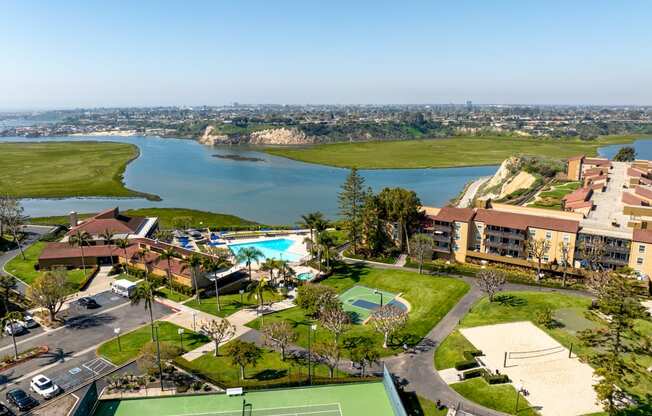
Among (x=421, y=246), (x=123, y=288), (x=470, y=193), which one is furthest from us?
(x=470, y=193)

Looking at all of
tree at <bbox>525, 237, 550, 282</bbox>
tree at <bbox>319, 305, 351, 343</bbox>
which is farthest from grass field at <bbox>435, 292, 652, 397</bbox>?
tree at <bbox>319, 305, 351, 343</bbox>

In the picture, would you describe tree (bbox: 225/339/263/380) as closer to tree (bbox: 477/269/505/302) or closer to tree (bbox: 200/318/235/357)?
tree (bbox: 200/318/235/357)

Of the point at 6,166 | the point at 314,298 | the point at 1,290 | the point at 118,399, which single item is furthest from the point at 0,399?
the point at 6,166

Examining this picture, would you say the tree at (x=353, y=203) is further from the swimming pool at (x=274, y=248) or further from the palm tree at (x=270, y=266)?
the palm tree at (x=270, y=266)

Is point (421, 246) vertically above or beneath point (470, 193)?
above

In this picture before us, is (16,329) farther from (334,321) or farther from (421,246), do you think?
(421,246)

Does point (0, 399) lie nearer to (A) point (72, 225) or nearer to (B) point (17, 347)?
(B) point (17, 347)

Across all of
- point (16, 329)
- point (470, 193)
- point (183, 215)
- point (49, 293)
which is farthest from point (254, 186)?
point (16, 329)

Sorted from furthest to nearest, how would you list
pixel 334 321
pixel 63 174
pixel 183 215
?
pixel 63 174 → pixel 183 215 → pixel 334 321
